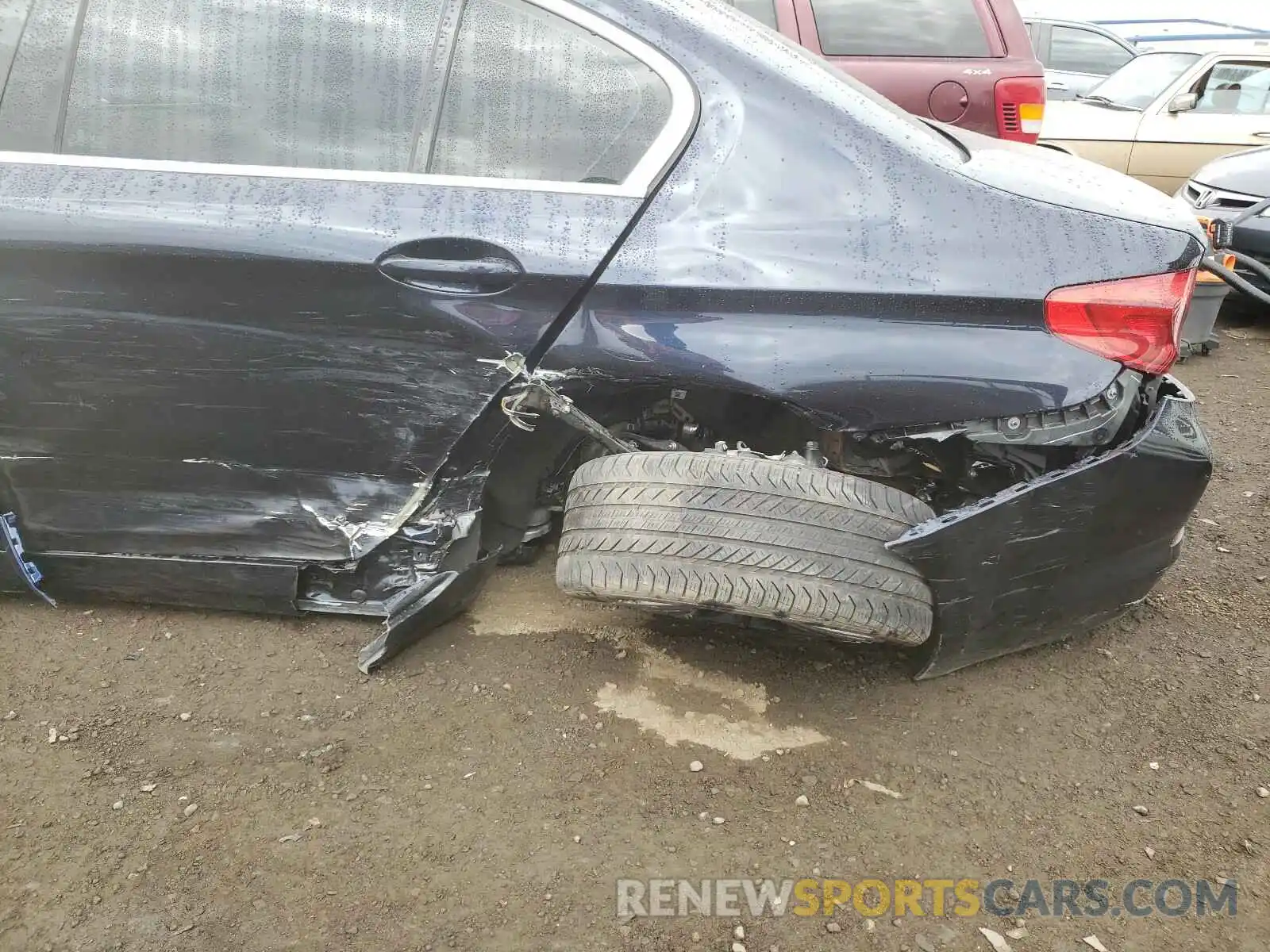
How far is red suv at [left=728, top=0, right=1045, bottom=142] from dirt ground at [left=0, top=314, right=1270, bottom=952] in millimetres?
3377

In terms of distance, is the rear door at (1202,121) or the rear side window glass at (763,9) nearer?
the rear side window glass at (763,9)

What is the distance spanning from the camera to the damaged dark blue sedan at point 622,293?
208 cm

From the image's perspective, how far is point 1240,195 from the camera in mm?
6055

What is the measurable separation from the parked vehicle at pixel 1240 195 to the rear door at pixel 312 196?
482 cm

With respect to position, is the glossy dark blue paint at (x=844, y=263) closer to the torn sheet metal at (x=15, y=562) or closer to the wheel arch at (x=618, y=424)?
the wheel arch at (x=618, y=424)

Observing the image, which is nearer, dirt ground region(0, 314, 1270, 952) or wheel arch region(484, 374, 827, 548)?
dirt ground region(0, 314, 1270, 952)

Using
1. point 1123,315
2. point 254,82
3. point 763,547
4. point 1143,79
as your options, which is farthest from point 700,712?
point 1143,79

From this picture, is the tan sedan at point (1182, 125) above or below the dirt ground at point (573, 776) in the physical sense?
above

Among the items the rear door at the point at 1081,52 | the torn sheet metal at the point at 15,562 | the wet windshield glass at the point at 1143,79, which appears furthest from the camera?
the rear door at the point at 1081,52

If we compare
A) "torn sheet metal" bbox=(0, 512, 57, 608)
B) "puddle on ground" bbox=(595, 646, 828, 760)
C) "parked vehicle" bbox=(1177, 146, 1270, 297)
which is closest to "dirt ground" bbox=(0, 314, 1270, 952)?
"puddle on ground" bbox=(595, 646, 828, 760)

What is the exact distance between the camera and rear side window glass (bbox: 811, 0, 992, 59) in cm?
537

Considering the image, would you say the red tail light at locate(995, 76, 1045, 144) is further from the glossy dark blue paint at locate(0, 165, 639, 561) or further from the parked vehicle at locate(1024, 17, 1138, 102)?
the parked vehicle at locate(1024, 17, 1138, 102)

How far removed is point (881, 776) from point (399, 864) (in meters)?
1.08

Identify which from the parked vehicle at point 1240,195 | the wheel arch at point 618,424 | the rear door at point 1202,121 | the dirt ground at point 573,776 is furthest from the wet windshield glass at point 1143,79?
the wheel arch at point 618,424
